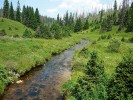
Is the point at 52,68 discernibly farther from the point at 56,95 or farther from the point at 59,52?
the point at 59,52

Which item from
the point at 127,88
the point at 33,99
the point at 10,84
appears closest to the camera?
the point at 127,88

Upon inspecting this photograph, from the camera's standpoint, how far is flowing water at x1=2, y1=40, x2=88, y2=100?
22.1 meters

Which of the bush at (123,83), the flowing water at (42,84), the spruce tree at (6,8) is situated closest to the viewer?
the bush at (123,83)

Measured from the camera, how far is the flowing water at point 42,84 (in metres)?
22.1

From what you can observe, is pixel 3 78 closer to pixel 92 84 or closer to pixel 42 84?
pixel 42 84

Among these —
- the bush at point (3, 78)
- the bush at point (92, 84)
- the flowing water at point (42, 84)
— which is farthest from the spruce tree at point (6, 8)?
the bush at point (92, 84)

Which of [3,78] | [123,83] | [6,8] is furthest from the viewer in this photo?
[6,8]

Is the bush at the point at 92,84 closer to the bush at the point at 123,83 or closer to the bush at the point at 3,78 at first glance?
the bush at the point at 123,83

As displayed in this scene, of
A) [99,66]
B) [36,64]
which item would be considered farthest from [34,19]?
[99,66]

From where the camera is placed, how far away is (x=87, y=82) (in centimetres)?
1844

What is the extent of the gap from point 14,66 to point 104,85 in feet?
49.3

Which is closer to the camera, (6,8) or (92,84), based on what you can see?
(92,84)

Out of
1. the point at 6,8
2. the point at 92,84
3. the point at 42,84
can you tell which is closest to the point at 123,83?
the point at 92,84

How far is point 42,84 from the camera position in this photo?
86.5 ft
